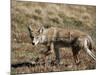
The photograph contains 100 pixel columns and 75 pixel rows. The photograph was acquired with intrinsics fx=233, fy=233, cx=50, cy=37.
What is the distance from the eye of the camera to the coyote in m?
2.97

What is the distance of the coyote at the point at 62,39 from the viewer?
2.97m

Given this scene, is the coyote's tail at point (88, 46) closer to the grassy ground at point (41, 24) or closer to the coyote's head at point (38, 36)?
the grassy ground at point (41, 24)

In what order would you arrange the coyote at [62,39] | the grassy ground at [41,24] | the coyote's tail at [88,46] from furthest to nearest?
1. the coyote's tail at [88,46]
2. the coyote at [62,39]
3. the grassy ground at [41,24]

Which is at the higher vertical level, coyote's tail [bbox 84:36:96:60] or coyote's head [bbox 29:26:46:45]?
coyote's head [bbox 29:26:46:45]

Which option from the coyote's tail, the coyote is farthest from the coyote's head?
the coyote's tail

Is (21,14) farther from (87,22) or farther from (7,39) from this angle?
(87,22)

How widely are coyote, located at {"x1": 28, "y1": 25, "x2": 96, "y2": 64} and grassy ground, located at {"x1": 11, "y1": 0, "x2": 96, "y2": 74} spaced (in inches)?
2.2

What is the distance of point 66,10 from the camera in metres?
3.12

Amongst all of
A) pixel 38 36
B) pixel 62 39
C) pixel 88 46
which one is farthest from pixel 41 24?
pixel 88 46

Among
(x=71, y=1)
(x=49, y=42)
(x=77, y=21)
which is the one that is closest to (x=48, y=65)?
(x=49, y=42)

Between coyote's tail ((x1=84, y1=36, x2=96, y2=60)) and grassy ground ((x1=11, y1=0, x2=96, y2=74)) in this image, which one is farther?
coyote's tail ((x1=84, y1=36, x2=96, y2=60))

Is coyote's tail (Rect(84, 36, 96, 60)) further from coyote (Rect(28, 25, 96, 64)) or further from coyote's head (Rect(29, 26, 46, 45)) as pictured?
coyote's head (Rect(29, 26, 46, 45))

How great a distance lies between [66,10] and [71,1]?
143mm

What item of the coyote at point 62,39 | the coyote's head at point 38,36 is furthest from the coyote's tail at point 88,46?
the coyote's head at point 38,36
